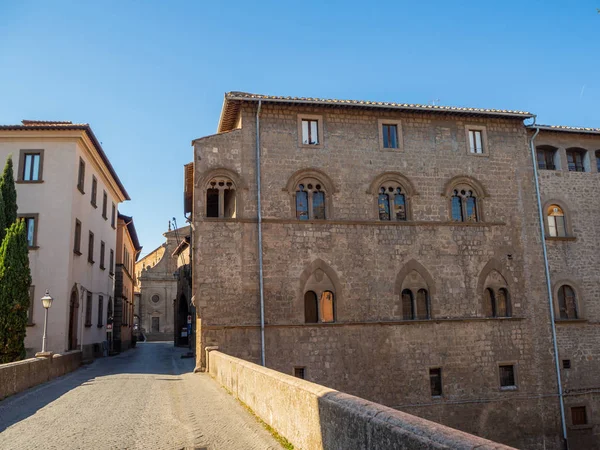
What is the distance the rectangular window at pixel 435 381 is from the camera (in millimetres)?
19828

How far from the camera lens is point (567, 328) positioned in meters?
21.8

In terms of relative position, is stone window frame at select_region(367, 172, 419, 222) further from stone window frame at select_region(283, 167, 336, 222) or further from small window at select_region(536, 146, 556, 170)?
small window at select_region(536, 146, 556, 170)

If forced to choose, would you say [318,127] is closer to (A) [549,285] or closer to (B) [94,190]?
(A) [549,285]

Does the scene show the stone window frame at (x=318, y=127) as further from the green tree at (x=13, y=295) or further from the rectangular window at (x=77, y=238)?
the rectangular window at (x=77, y=238)

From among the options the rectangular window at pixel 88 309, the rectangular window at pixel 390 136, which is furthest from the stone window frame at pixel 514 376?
the rectangular window at pixel 88 309

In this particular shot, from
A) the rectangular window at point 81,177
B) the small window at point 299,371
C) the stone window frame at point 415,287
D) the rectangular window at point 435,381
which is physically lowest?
the rectangular window at point 435,381

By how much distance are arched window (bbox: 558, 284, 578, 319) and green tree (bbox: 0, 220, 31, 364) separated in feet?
65.8

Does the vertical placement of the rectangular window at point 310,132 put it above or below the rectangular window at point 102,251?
above

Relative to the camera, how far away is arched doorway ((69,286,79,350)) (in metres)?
23.0

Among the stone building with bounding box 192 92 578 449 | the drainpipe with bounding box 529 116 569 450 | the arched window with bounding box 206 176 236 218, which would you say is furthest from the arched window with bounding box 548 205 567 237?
the arched window with bounding box 206 176 236 218

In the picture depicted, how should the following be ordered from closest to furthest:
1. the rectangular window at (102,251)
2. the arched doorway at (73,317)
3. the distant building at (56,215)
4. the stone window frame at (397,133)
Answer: the stone window frame at (397,133)
the distant building at (56,215)
the arched doorway at (73,317)
the rectangular window at (102,251)

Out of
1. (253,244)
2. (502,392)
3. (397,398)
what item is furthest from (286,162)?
(502,392)

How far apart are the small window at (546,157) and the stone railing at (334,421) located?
18035 mm

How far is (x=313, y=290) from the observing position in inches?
766
